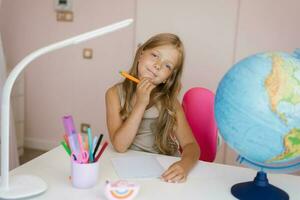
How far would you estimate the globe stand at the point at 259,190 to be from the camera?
1078 millimetres

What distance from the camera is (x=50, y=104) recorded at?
128 inches

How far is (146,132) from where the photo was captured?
160 centimetres

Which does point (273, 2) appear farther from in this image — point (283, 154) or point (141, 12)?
point (283, 154)

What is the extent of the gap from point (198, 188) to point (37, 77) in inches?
94.2

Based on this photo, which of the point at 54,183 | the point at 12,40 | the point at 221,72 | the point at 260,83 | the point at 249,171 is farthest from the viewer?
the point at 12,40

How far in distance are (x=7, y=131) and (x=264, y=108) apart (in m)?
0.62

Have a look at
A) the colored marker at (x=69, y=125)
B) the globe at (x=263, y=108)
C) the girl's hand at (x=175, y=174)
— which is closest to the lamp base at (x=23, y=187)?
the colored marker at (x=69, y=125)

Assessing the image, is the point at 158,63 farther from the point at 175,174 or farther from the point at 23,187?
the point at 23,187

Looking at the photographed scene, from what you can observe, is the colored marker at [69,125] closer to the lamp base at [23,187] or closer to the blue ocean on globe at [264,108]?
the lamp base at [23,187]

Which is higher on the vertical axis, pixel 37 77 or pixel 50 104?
pixel 37 77

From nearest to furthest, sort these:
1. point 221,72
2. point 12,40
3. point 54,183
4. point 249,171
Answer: point 54,183
point 249,171
point 221,72
point 12,40

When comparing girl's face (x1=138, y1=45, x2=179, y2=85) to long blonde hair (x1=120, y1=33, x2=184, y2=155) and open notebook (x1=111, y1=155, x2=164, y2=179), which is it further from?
open notebook (x1=111, y1=155, x2=164, y2=179)

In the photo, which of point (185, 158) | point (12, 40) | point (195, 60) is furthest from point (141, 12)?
point (185, 158)

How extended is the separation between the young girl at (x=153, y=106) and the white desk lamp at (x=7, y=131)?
41cm
